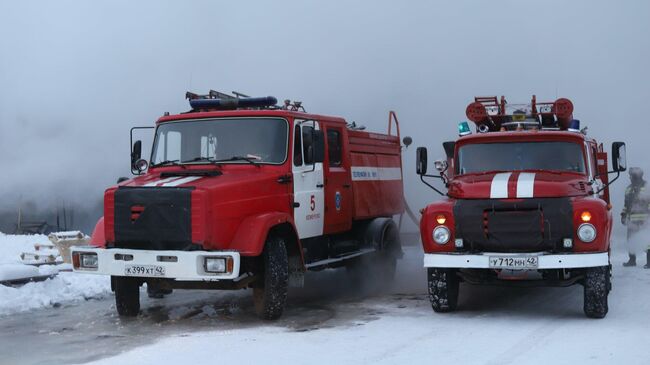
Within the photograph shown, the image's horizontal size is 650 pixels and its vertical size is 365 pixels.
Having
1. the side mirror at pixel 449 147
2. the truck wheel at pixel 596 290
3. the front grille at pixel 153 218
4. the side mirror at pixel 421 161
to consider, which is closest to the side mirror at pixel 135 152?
the front grille at pixel 153 218

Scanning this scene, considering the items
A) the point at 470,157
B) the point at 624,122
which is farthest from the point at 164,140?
the point at 624,122

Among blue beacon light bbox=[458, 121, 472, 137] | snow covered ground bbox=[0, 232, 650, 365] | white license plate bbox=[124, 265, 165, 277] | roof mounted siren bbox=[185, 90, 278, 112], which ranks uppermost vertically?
roof mounted siren bbox=[185, 90, 278, 112]

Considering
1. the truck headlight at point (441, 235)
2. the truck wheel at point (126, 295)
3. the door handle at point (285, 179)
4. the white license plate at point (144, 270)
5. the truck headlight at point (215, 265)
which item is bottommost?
the truck wheel at point (126, 295)

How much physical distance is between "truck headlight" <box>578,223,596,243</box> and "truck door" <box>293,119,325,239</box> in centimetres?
315

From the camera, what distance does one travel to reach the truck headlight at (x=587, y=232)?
7305 mm

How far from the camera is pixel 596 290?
7449 millimetres

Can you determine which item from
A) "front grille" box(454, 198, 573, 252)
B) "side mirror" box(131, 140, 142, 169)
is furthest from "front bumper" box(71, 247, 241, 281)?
"front grille" box(454, 198, 573, 252)

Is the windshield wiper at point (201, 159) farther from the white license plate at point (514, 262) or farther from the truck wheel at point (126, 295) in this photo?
the white license plate at point (514, 262)

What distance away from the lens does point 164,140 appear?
8953mm

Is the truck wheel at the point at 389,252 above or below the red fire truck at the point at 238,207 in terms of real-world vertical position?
below

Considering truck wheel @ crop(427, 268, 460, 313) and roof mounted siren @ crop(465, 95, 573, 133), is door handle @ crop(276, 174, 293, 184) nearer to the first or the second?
truck wheel @ crop(427, 268, 460, 313)

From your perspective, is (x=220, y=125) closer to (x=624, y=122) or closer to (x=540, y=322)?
(x=540, y=322)

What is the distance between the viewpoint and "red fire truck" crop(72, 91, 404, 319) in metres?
7.43

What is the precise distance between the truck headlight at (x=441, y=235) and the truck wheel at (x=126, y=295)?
331 centimetres
